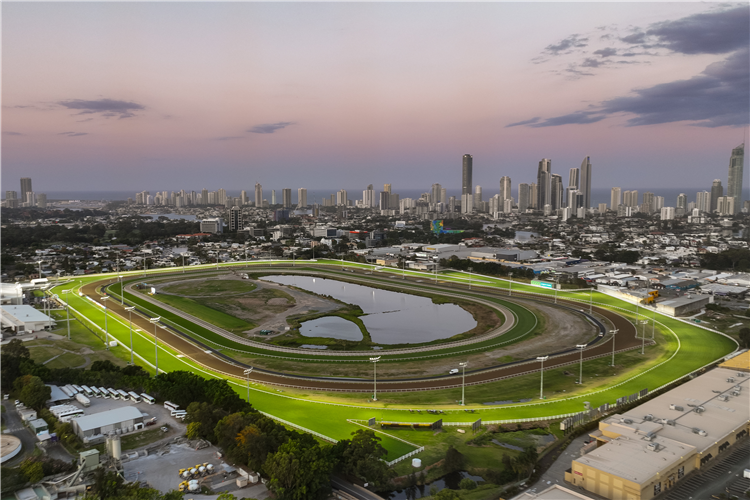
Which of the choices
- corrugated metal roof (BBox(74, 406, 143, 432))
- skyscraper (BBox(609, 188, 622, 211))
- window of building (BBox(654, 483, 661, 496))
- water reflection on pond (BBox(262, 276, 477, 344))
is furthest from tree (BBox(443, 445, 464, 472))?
skyscraper (BBox(609, 188, 622, 211))

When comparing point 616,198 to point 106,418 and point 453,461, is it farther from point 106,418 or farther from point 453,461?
point 106,418

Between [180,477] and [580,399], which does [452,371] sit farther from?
[180,477]

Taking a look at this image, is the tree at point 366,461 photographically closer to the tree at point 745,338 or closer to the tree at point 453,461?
the tree at point 453,461

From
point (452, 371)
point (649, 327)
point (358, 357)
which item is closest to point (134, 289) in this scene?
point (358, 357)

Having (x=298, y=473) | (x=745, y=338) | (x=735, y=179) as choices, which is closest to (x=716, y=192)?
(x=735, y=179)

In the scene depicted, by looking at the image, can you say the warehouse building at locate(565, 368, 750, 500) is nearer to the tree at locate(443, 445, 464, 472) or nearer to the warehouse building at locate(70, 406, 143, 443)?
the tree at locate(443, 445, 464, 472)

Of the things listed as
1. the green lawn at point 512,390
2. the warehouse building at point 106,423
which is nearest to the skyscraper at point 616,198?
the green lawn at point 512,390
